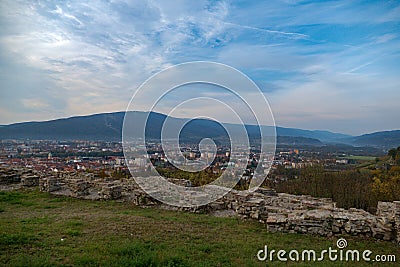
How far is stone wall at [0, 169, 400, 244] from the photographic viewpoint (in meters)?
7.43

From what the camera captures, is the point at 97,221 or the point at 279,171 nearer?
the point at 97,221

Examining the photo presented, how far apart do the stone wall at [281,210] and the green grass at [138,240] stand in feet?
1.15

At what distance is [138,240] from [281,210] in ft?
17.2

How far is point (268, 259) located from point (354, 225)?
11.8ft

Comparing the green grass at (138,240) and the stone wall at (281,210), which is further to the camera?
the stone wall at (281,210)

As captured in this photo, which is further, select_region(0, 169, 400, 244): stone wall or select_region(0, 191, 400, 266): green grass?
select_region(0, 169, 400, 244): stone wall

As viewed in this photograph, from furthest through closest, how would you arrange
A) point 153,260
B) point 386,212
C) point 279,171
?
point 279,171 → point 386,212 → point 153,260

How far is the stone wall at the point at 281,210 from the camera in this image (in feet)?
24.4

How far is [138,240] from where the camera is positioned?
5.89m

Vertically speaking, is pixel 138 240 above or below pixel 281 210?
above

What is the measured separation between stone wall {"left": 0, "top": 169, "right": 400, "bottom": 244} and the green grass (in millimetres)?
350

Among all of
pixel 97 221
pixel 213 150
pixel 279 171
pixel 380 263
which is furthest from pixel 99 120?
pixel 380 263

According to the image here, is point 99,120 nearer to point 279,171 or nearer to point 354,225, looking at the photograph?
point 279,171

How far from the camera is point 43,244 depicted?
5.41 metres
